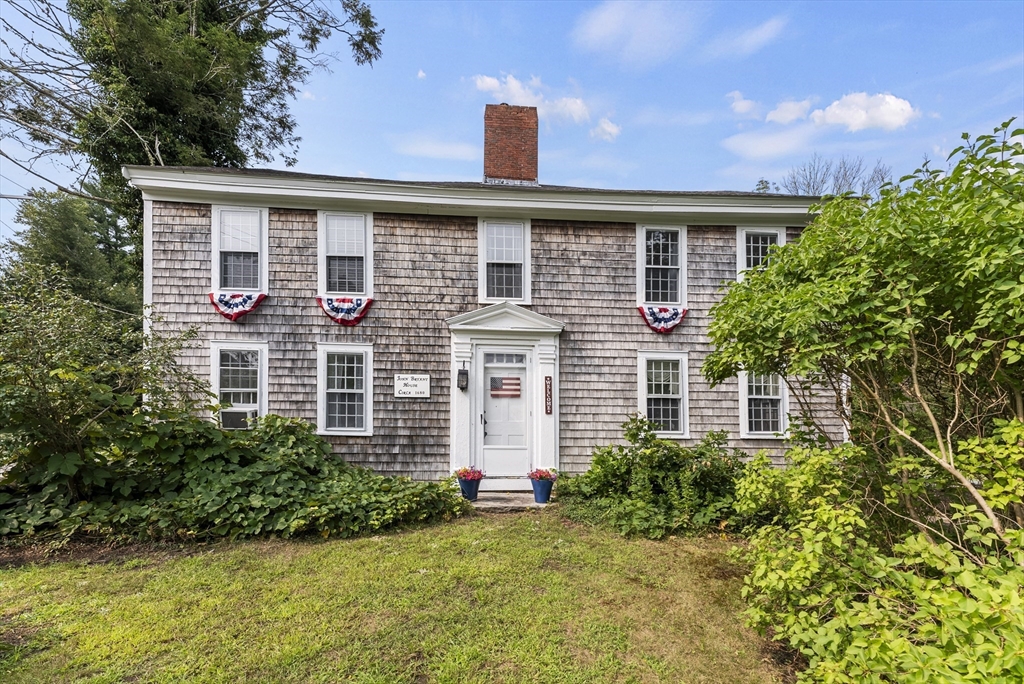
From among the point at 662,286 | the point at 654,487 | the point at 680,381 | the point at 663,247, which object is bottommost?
the point at 654,487

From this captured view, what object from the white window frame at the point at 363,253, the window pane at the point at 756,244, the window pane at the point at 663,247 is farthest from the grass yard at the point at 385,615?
the window pane at the point at 756,244

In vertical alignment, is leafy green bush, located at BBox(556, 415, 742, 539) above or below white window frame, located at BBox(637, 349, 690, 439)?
below

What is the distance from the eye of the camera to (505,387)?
25.6ft

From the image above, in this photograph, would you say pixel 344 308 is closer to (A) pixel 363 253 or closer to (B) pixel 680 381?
(A) pixel 363 253

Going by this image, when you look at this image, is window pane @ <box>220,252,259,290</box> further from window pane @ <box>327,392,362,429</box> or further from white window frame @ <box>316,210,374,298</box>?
window pane @ <box>327,392,362,429</box>

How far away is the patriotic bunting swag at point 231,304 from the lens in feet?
23.8

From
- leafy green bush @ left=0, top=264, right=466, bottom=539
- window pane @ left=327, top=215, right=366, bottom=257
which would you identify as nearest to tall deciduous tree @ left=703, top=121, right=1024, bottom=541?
leafy green bush @ left=0, top=264, right=466, bottom=539

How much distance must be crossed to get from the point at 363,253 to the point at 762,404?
7.34 m

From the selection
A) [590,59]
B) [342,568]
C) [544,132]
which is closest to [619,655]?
[342,568]

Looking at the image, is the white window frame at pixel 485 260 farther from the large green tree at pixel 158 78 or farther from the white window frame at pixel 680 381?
the large green tree at pixel 158 78

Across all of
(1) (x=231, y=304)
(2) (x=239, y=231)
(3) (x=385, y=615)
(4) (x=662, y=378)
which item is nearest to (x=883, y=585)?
(3) (x=385, y=615)

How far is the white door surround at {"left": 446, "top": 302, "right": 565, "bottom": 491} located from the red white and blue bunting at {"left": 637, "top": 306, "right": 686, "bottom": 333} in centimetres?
157

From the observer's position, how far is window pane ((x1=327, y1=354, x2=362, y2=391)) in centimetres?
754

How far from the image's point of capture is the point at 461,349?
7645 mm
